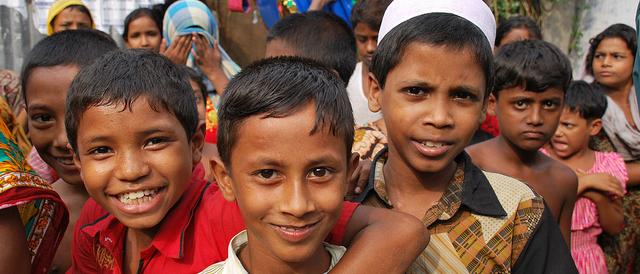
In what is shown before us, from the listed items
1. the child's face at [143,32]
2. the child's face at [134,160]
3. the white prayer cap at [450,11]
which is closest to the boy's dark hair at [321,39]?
the white prayer cap at [450,11]

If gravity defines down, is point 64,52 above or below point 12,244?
above

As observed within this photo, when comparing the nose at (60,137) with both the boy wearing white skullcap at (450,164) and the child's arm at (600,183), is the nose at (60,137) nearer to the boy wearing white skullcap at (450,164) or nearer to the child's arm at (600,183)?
the boy wearing white skullcap at (450,164)

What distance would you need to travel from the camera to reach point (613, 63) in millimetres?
4793

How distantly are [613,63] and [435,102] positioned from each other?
3.33 m

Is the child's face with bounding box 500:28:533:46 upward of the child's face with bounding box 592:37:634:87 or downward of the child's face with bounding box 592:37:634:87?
upward

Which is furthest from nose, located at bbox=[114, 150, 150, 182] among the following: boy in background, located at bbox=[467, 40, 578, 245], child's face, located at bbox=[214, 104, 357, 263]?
boy in background, located at bbox=[467, 40, 578, 245]

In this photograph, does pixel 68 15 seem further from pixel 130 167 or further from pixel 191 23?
pixel 130 167

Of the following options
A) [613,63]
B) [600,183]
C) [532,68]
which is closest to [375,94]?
[532,68]

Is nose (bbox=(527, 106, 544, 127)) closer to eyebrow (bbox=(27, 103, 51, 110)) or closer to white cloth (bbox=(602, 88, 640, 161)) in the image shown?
white cloth (bbox=(602, 88, 640, 161))

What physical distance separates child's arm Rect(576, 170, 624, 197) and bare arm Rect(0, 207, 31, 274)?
288 centimetres

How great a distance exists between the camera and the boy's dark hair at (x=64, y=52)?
8.57 feet

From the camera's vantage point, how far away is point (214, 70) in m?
4.48

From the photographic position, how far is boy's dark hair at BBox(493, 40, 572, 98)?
308 cm

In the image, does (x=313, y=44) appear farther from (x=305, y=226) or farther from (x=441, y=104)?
(x=305, y=226)
